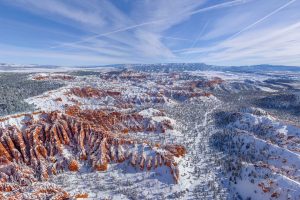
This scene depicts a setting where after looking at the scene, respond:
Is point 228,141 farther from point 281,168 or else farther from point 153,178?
point 153,178

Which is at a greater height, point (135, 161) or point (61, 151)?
point (61, 151)

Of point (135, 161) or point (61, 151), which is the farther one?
point (61, 151)

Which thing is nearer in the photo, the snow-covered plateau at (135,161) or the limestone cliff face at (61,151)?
the snow-covered plateau at (135,161)

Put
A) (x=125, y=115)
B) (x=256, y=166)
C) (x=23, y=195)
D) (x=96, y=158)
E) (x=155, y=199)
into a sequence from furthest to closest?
(x=125, y=115) < (x=96, y=158) < (x=256, y=166) < (x=155, y=199) < (x=23, y=195)

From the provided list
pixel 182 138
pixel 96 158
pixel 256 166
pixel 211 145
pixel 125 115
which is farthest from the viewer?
pixel 125 115

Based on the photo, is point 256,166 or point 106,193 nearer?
point 106,193

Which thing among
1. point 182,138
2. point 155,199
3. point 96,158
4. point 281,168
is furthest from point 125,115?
point 281,168

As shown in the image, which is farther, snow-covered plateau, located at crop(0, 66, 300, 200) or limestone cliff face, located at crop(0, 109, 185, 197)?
limestone cliff face, located at crop(0, 109, 185, 197)

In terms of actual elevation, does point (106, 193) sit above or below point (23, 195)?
below
